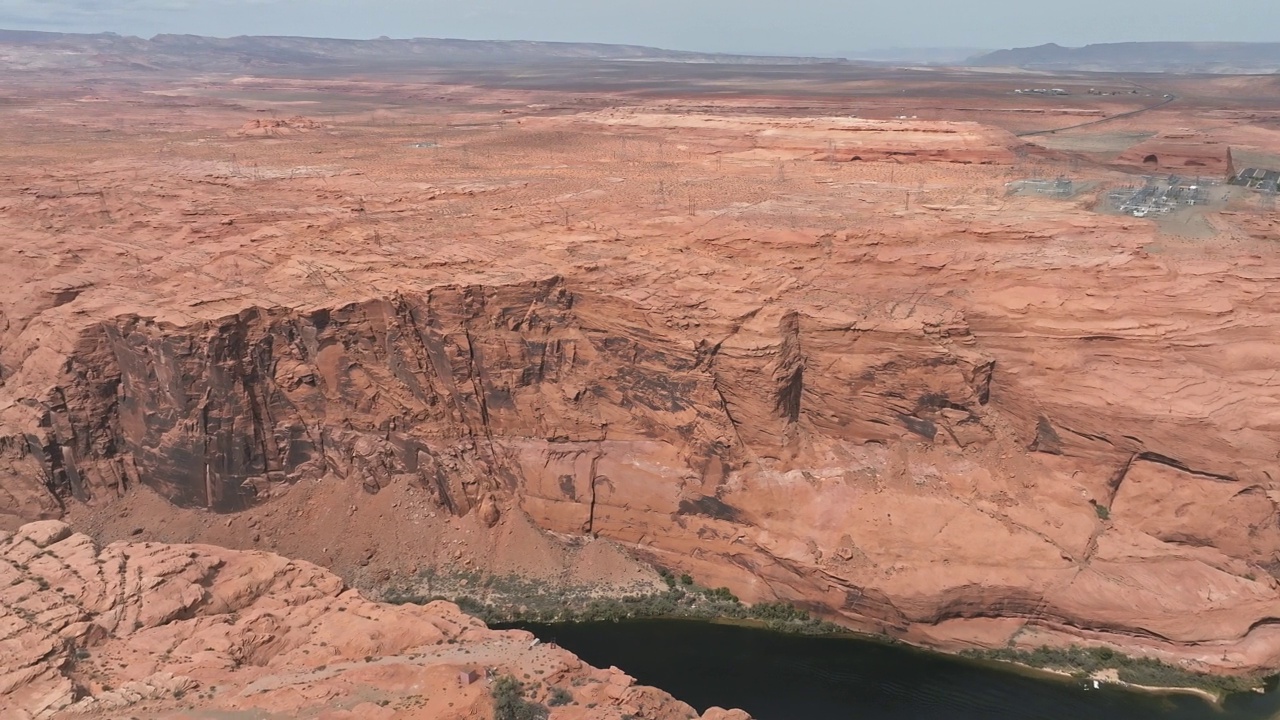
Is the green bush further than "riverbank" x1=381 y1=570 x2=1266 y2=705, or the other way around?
"riverbank" x1=381 y1=570 x2=1266 y2=705

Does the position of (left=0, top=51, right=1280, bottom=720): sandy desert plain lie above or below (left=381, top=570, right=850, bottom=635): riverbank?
above

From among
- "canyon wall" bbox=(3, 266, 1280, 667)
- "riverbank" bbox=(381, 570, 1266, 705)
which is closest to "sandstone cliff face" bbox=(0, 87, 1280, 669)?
"canyon wall" bbox=(3, 266, 1280, 667)

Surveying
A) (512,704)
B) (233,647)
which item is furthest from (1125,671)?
(233,647)

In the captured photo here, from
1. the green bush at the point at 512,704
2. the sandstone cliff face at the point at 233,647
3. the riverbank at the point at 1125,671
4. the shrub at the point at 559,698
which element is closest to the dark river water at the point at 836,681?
the riverbank at the point at 1125,671

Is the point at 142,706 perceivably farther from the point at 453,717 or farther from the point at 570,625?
the point at 570,625

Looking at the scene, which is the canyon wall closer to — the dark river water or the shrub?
the dark river water

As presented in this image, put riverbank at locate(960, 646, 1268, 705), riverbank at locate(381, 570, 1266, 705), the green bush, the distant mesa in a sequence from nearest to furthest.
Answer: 1. the green bush
2. riverbank at locate(960, 646, 1268, 705)
3. riverbank at locate(381, 570, 1266, 705)
4. the distant mesa
